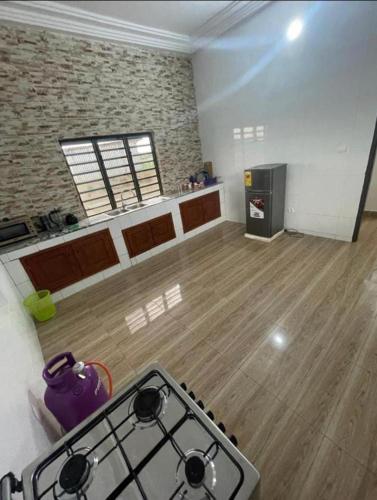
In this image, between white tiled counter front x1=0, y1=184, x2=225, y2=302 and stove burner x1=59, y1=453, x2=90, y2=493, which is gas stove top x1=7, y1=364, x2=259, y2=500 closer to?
stove burner x1=59, y1=453, x2=90, y2=493

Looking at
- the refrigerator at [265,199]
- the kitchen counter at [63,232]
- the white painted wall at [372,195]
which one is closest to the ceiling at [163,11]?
the kitchen counter at [63,232]

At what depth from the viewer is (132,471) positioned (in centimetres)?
64

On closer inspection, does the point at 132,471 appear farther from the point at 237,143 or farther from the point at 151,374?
the point at 237,143

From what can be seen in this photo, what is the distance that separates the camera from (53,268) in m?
2.71

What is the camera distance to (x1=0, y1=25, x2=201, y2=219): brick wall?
7.95 ft

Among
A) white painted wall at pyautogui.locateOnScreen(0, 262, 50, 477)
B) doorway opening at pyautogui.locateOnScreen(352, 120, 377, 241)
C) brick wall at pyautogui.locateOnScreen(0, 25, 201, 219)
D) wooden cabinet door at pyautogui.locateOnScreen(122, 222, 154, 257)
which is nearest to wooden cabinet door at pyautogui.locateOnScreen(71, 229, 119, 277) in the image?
wooden cabinet door at pyautogui.locateOnScreen(122, 222, 154, 257)

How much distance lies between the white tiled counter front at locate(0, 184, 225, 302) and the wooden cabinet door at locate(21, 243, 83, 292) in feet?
0.18

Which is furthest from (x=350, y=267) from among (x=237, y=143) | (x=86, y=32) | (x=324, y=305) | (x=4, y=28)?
(x=4, y=28)

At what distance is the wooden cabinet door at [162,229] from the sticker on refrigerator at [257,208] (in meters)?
1.32

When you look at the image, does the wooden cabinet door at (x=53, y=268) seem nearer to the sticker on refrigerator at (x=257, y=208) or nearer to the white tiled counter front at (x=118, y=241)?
the white tiled counter front at (x=118, y=241)

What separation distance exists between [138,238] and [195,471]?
2.98 metres

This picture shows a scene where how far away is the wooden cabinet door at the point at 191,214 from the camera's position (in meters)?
3.83

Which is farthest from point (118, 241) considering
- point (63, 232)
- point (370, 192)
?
point (370, 192)

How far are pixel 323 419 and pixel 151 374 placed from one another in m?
1.20
